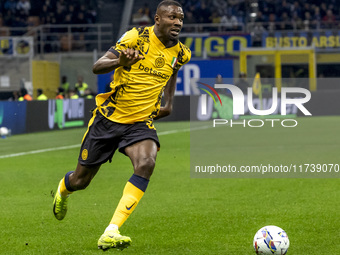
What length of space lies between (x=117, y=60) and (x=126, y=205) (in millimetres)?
1183

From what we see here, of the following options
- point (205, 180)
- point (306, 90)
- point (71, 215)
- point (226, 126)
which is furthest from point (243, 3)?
point (71, 215)

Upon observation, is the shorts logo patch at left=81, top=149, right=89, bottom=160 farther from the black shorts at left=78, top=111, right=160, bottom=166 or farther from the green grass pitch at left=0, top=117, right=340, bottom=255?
the green grass pitch at left=0, top=117, right=340, bottom=255

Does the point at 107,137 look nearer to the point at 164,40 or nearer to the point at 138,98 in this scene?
the point at 138,98

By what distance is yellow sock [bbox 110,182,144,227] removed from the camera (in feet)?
19.2

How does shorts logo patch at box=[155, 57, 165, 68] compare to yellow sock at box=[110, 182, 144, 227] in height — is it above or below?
above

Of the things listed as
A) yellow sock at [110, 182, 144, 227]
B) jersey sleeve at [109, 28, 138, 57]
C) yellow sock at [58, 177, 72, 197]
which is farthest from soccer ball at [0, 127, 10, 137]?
yellow sock at [110, 182, 144, 227]

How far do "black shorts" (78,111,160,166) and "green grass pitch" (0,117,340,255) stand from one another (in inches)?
30.8

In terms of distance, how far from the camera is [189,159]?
47.3ft

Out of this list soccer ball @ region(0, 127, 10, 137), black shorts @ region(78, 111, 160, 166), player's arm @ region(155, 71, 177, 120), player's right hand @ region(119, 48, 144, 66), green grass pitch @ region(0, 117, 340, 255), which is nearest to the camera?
player's right hand @ region(119, 48, 144, 66)

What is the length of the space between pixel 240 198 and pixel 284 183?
172cm

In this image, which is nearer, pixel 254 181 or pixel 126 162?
pixel 254 181

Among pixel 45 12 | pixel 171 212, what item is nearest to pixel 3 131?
pixel 171 212

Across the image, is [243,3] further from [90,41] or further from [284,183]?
[284,183]

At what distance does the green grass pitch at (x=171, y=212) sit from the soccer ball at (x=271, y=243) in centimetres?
36
